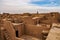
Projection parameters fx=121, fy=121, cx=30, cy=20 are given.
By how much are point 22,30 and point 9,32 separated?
10.1ft

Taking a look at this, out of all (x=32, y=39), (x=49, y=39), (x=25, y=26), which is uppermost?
(x=49, y=39)

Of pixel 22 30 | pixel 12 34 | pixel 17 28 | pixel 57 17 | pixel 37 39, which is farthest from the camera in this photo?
pixel 57 17

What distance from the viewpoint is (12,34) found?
7.07 m

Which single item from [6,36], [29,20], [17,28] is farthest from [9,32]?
[29,20]

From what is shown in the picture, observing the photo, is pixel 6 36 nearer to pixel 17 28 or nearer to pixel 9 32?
pixel 9 32

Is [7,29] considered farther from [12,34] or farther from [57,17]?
[57,17]

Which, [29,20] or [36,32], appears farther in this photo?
[29,20]

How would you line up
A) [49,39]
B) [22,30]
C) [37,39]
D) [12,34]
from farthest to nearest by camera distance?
[22,30] → [37,39] → [12,34] → [49,39]

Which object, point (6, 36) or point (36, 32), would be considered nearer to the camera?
point (6, 36)

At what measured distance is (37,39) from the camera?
9.02 metres

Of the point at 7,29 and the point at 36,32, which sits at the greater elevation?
the point at 7,29

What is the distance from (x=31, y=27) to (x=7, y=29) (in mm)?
2735

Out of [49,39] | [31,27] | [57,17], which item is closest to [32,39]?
[31,27]

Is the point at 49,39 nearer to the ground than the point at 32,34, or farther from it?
farther from it
